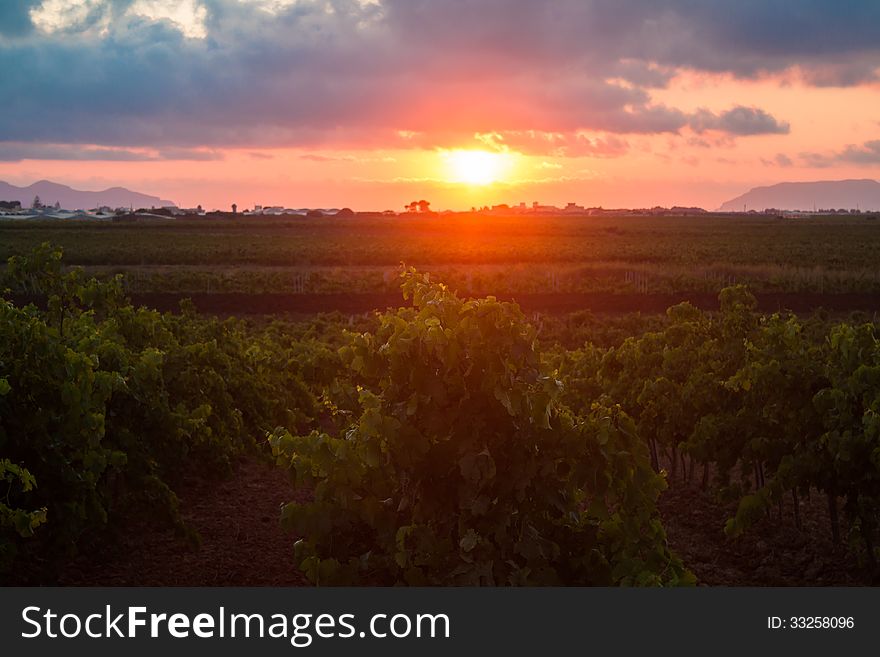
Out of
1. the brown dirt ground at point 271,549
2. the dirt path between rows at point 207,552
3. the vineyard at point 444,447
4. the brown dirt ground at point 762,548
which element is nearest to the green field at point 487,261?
the vineyard at point 444,447

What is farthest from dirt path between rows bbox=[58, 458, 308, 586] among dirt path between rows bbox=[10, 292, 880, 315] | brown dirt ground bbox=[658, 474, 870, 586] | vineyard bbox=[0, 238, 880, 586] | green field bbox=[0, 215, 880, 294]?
dirt path between rows bbox=[10, 292, 880, 315]

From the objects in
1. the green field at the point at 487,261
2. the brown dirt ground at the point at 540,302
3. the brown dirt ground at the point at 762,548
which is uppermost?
the green field at the point at 487,261

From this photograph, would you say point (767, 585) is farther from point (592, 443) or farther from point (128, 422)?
point (128, 422)

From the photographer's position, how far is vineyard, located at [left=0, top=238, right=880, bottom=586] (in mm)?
5680

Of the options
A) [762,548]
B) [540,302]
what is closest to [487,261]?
[540,302]

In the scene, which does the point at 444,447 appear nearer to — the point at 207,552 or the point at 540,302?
the point at 207,552

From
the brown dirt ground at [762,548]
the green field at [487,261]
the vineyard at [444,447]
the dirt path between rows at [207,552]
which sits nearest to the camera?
the vineyard at [444,447]

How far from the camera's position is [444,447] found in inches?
232

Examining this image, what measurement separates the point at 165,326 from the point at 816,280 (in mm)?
35216

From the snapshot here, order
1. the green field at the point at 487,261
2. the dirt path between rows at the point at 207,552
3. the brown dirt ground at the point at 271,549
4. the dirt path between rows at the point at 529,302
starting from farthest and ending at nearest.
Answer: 1. the green field at the point at 487,261
2. the dirt path between rows at the point at 529,302
3. the brown dirt ground at the point at 271,549
4. the dirt path between rows at the point at 207,552

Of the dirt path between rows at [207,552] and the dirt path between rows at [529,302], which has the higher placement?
the dirt path between rows at [529,302]

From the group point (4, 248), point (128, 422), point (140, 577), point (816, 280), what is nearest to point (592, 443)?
point (128, 422)

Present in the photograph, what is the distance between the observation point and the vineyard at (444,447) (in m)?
5.68

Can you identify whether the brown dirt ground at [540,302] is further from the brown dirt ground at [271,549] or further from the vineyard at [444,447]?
the vineyard at [444,447]
